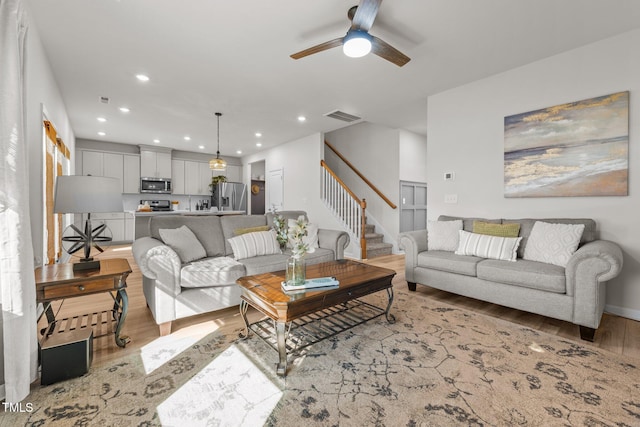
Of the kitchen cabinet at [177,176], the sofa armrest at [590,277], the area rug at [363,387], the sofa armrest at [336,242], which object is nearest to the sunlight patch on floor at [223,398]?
the area rug at [363,387]

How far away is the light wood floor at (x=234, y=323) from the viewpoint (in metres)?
2.10

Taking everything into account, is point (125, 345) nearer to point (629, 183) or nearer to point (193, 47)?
point (193, 47)

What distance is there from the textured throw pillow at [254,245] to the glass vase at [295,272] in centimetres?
114

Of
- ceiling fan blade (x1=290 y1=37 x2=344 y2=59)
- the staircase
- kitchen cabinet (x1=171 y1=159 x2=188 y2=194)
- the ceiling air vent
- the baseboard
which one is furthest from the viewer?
kitchen cabinet (x1=171 y1=159 x2=188 y2=194)

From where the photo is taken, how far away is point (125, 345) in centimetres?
210

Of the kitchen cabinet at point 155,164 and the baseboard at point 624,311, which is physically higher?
the kitchen cabinet at point 155,164

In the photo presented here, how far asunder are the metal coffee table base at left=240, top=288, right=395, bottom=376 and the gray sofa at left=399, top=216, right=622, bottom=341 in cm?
92

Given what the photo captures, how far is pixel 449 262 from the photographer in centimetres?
306

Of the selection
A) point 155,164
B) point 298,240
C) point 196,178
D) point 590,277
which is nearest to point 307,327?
point 298,240

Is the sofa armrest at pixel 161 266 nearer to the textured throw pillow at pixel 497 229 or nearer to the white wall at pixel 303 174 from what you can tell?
the textured throw pillow at pixel 497 229

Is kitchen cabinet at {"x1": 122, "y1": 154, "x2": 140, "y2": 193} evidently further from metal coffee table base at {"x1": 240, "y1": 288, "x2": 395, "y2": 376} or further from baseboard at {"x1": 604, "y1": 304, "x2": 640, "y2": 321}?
baseboard at {"x1": 604, "y1": 304, "x2": 640, "y2": 321}

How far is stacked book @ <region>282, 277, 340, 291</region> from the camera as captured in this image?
1959mm

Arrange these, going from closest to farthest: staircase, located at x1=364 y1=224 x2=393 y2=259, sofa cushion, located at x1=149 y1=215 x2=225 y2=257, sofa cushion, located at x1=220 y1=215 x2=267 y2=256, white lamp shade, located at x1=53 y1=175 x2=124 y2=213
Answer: white lamp shade, located at x1=53 y1=175 x2=124 y2=213, sofa cushion, located at x1=149 y1=215 x2=225 y2=257, sofa cushion, located at x1=220 y1=215 x2=267 y2=256, staircase, located at x1=364 y1=224 x2=393 y2=259
